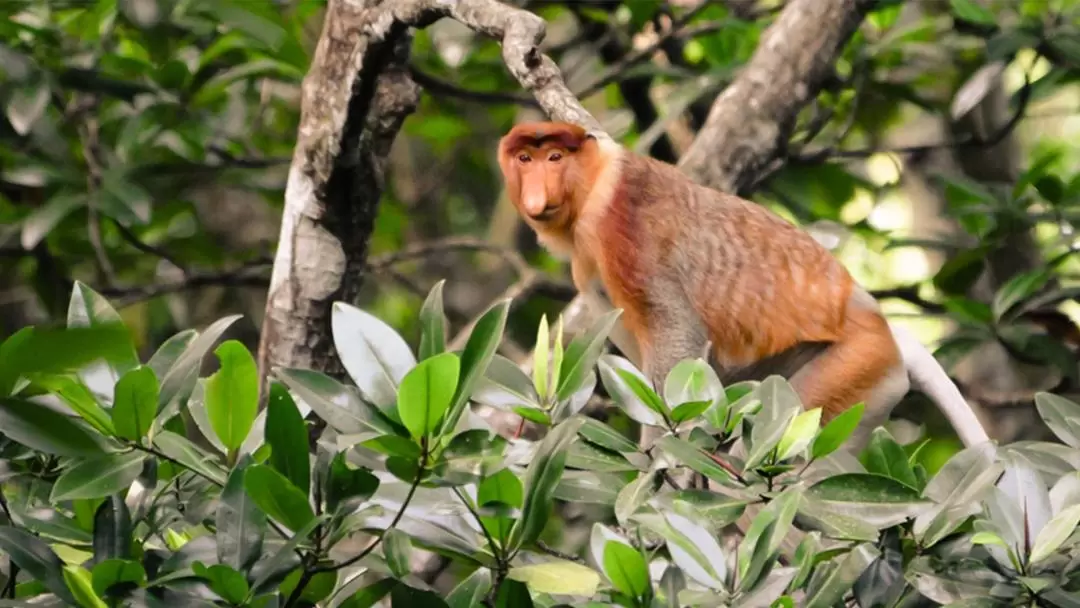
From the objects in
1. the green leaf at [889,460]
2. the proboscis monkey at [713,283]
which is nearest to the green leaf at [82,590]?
the green leaf at [889,460]

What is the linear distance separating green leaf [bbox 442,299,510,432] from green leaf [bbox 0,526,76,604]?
38cm

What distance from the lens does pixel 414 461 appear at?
1068 mm

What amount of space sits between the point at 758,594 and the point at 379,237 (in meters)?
3.54

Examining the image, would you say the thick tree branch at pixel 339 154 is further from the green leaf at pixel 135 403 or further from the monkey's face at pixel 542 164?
the green leaf at pixel 135 403

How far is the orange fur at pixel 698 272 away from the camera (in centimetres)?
246

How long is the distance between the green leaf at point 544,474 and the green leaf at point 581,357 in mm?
149

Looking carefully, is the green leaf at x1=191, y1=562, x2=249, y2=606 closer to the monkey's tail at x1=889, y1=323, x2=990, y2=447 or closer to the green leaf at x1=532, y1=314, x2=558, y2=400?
the green leaf at x1=532, y1=314, x2=558, y2=400

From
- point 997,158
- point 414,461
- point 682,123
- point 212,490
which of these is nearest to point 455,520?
point 414,461

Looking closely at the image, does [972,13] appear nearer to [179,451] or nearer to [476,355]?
[476,355]

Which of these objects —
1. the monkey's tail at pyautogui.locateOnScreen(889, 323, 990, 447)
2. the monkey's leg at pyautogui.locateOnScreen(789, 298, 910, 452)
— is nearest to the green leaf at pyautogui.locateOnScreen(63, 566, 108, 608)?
the monkey's leg at pyautogui.locateOnScreen(789, 298, 910, 452)

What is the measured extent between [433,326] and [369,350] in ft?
0.25

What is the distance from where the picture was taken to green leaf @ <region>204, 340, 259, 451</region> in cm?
117

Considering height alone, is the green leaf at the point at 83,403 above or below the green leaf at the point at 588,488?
above

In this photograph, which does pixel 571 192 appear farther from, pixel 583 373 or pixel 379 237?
pixel 379 237
